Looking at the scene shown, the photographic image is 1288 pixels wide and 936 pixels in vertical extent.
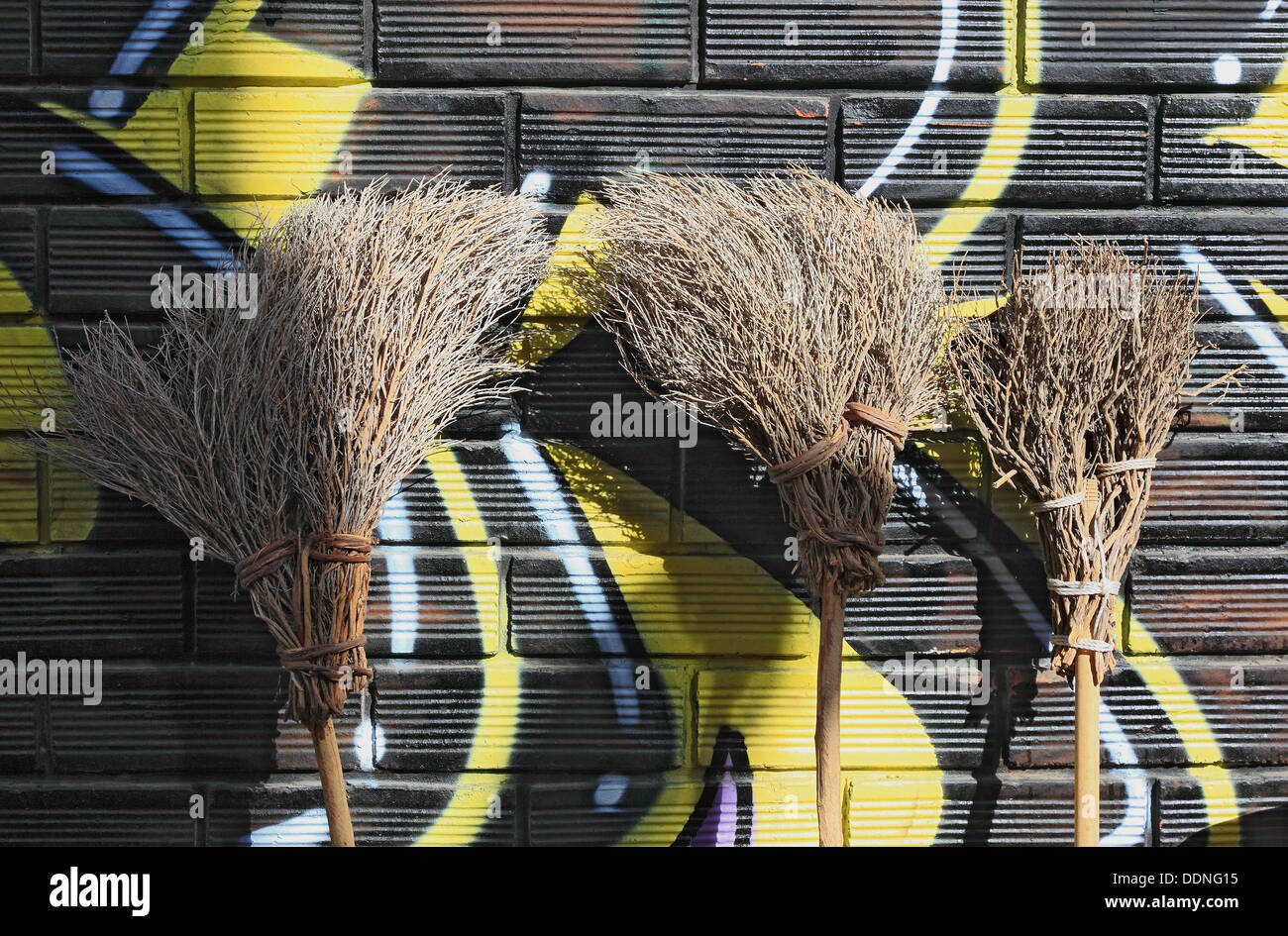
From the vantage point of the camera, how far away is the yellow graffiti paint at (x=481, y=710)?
241 centimetres

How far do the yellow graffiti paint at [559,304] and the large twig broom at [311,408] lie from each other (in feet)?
0.60

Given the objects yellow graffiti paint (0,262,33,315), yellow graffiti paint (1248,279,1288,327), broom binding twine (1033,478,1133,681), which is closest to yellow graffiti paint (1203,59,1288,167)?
yellow graffiti paint (1248,279,1288,327)

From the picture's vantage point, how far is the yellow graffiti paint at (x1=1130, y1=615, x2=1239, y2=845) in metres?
2.46

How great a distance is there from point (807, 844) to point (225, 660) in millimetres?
1604

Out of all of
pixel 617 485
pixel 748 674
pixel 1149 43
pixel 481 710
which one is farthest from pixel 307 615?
pixel 1149 43

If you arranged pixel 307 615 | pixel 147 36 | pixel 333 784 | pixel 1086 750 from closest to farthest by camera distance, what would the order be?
pixel 307 615, pixel 333 784, pixel 1086 750, pixel 147 36

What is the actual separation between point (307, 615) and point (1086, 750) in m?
1.87

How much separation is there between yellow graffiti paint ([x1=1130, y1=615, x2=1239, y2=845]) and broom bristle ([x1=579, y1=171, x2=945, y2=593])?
899 mm

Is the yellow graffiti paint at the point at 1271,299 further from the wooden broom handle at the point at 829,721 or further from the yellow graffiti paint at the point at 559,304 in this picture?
the yellow graffiti paint at the point at 559,304

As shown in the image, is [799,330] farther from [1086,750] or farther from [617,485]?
[1086,750]

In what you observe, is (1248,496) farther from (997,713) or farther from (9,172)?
(9,172)

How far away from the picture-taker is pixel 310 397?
6.68ft

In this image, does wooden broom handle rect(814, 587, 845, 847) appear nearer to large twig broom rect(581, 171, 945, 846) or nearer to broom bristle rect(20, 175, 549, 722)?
large twig broom rect(581, 171, 945, 846)

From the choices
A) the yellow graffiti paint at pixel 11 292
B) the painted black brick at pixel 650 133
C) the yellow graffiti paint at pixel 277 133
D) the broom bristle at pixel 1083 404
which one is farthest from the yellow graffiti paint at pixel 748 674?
the yellow graffiti paint at pixel 11 292
